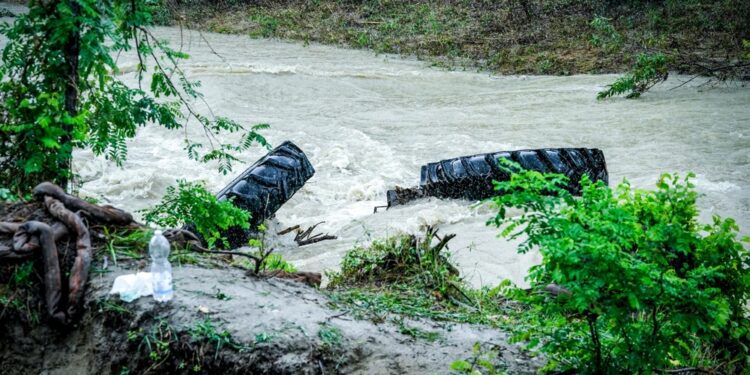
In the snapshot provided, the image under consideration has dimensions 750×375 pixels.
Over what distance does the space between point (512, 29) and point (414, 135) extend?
27.2 ft

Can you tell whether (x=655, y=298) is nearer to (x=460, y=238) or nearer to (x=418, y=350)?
(x=418, y=350)

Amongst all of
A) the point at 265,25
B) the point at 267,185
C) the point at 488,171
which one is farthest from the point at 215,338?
the point at 265,25

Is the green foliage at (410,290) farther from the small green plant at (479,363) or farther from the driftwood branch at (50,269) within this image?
the driftwood branch at (50,269)

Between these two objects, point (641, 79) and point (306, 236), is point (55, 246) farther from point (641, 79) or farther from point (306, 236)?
point (641, 79)

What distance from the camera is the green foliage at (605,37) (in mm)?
15391

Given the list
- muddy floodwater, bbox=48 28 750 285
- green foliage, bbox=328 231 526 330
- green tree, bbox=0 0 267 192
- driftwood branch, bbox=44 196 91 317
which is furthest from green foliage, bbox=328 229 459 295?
driftwood branch, bbox=44 196 91 317

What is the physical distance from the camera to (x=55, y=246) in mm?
3352

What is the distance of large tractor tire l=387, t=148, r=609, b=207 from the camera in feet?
25.8

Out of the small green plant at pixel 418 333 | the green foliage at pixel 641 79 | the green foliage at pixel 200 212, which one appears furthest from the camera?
the green foliage at pixel 641 79

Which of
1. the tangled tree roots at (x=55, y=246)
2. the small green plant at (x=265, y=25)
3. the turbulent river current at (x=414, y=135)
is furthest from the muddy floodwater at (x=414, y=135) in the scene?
the small green plant at (x=265, y=25)

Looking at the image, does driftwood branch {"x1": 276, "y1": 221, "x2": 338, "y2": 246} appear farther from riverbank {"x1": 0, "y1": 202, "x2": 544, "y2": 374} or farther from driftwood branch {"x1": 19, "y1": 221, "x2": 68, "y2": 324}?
driftwood branch {"x1": 19, "y1": 221, "x2": 68, "y2": 324}

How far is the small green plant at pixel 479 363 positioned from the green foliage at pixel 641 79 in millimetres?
9831

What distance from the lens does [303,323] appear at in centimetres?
334

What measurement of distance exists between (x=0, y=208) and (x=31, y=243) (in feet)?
1.92
